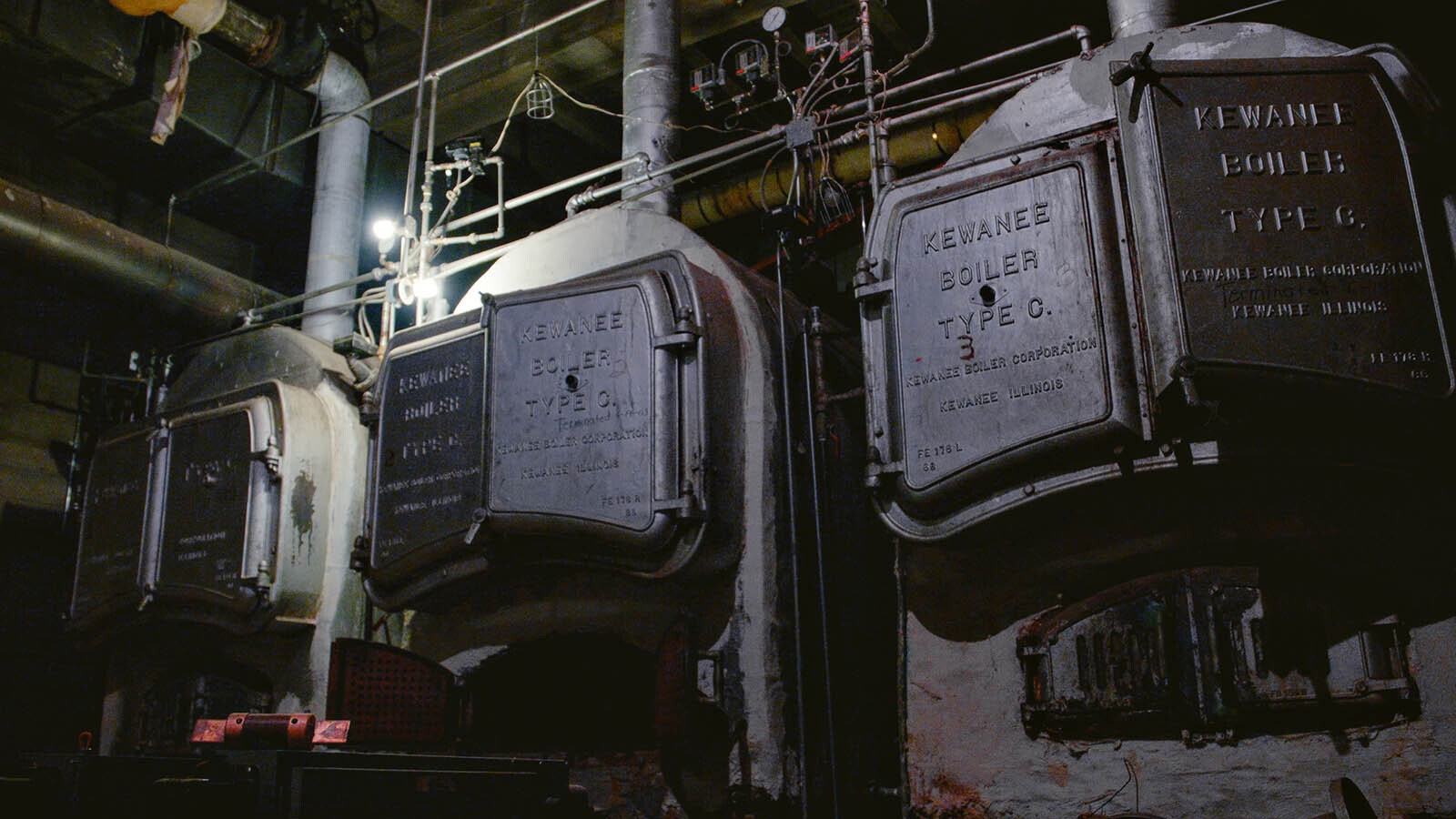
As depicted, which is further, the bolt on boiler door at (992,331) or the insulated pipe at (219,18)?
the insulated pipe at (219,18)

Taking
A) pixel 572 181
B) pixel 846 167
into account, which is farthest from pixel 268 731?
pixel 846 167

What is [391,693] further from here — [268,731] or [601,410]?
[601,410]

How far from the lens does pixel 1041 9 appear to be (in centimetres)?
821

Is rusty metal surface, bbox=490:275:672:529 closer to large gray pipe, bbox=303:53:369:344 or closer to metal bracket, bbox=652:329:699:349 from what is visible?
metal bracket, bbox=652:329:699:349

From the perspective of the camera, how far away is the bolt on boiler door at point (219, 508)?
23.4 ft

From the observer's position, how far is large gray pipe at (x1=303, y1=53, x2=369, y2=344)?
8.73 metres

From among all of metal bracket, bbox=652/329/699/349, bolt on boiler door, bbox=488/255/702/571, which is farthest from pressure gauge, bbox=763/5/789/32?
metal bracket, bbox=652/329/699/349

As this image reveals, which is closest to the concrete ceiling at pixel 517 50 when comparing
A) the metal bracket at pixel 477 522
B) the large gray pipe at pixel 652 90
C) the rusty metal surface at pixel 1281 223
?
the large gray pipe at pixel 652 90

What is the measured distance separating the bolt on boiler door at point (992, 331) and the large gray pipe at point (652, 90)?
2131 mm

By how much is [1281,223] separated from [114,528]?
7630 mm

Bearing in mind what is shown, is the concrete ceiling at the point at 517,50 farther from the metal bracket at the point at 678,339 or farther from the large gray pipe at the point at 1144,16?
the metal bracket at the point at 678,339

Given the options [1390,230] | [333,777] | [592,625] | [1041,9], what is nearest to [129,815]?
[333,777]

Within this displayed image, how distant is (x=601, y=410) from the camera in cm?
573

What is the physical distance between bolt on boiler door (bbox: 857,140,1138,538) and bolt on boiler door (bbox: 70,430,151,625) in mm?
5509
